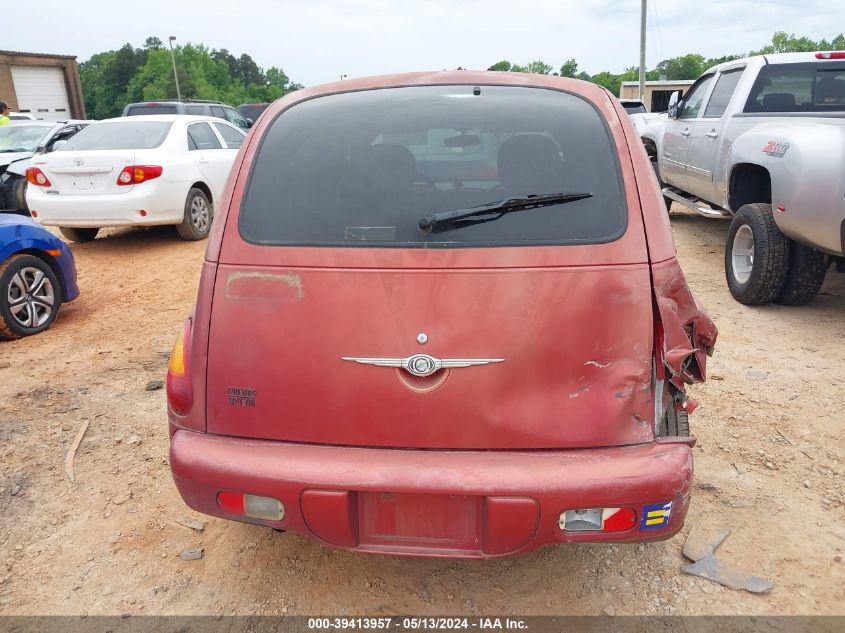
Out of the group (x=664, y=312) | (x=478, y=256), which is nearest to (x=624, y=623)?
(x=664, y=312)

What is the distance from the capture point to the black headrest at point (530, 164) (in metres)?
2.20

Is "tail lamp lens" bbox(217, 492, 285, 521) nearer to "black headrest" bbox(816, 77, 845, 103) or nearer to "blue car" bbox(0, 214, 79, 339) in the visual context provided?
"blue car" bbox(0, 214, 79, 339)

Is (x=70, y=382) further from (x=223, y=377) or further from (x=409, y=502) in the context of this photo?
(x=409, y=502)

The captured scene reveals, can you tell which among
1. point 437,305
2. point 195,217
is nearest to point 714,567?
point 437,305

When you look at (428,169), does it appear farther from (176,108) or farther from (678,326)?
(176,108)

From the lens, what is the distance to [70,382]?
4.34 metres

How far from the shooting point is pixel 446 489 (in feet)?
6.28

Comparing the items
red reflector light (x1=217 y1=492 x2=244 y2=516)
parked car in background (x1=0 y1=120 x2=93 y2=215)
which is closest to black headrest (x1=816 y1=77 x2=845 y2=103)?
red reflector light (x1=217 y1=492 x2=244 y2=516)

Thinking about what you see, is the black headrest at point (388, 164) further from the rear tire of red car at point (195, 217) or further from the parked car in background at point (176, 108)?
the parked car in background at point (176, 108)

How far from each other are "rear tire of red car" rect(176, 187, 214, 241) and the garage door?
125ft

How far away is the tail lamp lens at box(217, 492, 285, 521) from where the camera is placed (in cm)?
206

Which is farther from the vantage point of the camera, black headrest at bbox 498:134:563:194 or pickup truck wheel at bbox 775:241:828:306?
pickup truck wheel at bbox 775:241:828:306

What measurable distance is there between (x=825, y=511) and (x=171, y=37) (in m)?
59.3

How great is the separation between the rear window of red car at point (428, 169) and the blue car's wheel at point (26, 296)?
3.68 m
